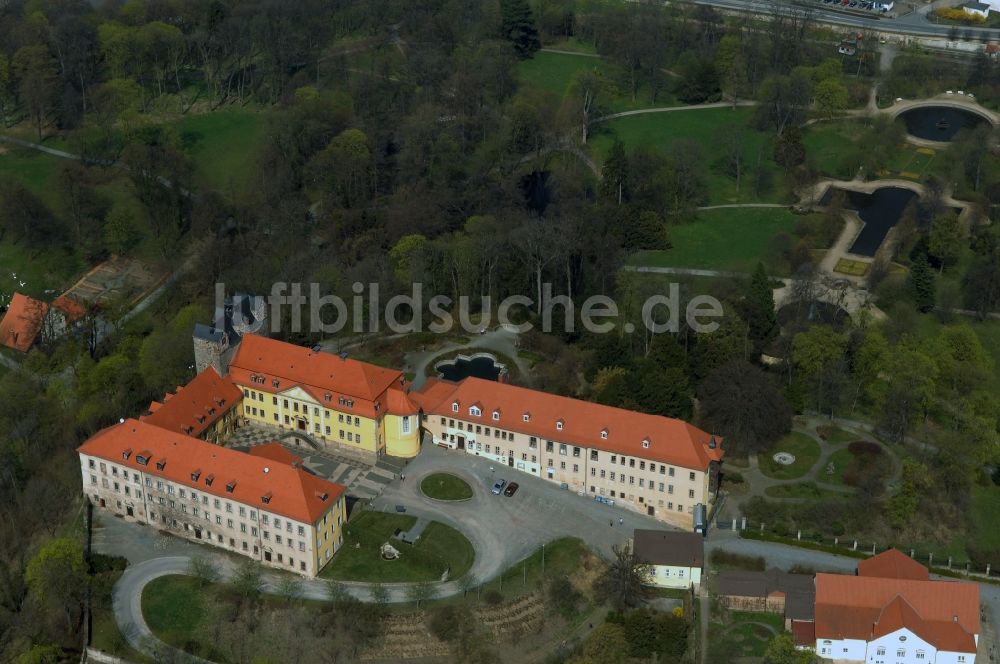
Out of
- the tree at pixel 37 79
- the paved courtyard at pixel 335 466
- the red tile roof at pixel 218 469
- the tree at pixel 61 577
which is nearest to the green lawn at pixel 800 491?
the paved courtyard at pixel 335 466

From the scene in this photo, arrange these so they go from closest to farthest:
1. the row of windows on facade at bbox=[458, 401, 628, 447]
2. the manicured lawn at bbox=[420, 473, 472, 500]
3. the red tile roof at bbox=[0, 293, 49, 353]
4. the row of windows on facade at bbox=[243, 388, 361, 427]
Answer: the row of windows on facade at bbox=[458, 401, 628, 447], the manicured lawn at bbox=[420, 473, 472, 500], the row of windows on facade at bbox=[243, 388, 361, 427], the red tile roof at bbox=[0, 293, 49, 353]

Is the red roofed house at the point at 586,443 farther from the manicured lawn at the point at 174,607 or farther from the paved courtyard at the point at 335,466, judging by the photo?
the manicured lawn at the point at 174,607

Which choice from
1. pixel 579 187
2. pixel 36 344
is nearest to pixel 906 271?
pixel 579 187

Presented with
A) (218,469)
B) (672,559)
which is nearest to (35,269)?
(218,469)

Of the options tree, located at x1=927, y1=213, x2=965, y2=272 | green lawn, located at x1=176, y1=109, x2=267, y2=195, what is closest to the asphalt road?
tree, located at x1=927, y1=213, x2=965, y2=272

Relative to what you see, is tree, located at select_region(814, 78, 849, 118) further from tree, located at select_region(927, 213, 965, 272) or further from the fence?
the fence

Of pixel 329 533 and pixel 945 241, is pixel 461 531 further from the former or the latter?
pixel 945 241
